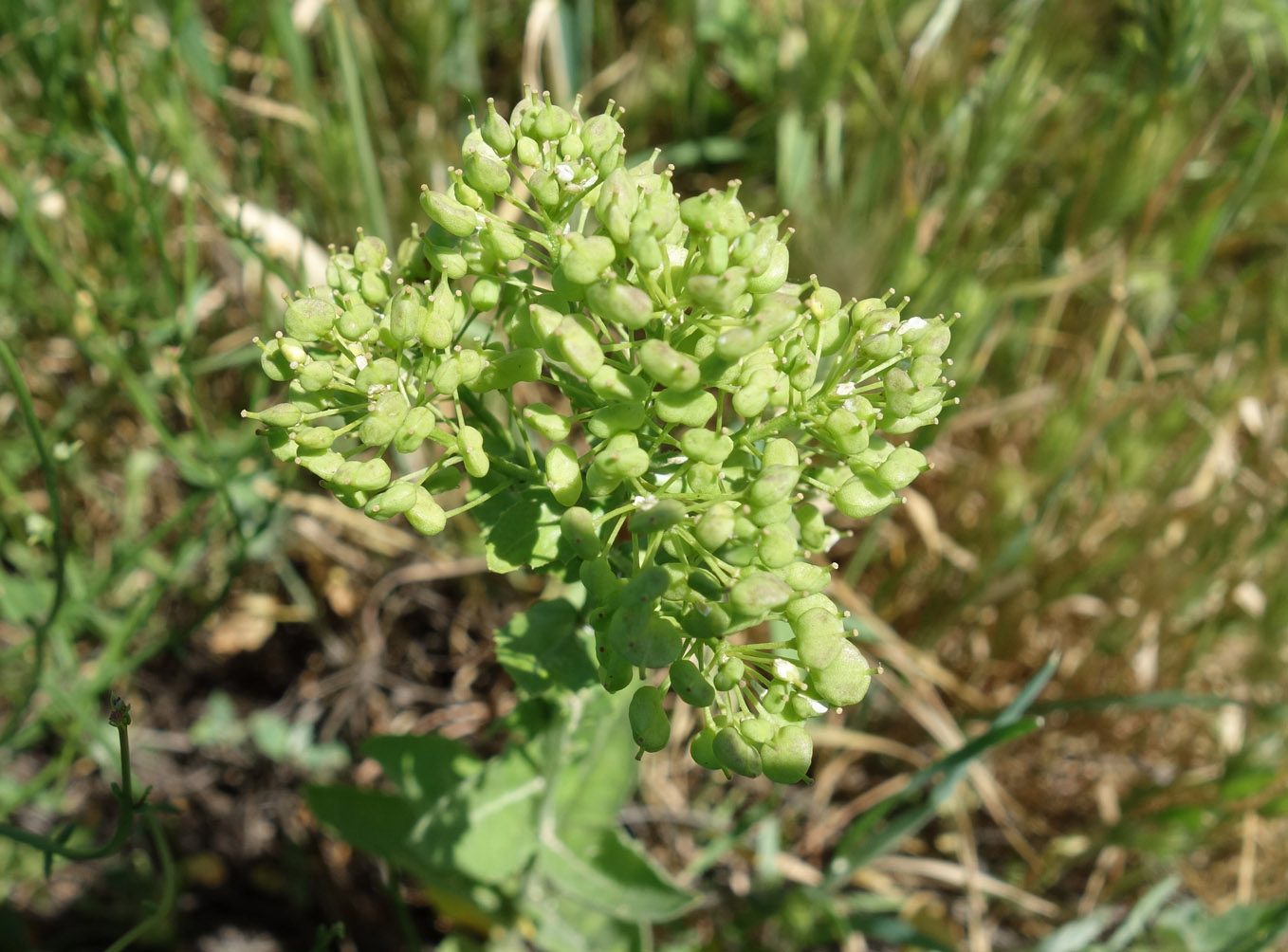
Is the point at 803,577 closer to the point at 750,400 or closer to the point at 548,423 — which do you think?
the point at 750,400

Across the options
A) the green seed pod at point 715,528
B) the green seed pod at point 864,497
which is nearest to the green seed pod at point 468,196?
the green seed pod at point 715,528

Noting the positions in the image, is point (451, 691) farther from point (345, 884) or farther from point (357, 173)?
point (357, 173)

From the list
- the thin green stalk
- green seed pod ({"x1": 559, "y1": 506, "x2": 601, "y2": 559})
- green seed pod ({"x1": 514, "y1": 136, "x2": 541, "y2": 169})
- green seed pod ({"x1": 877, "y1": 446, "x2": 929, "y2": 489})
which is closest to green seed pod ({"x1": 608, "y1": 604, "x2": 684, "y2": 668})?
green seed pod ({"x1": 559, "y1": 506, "x2": 601, "y2": 559})

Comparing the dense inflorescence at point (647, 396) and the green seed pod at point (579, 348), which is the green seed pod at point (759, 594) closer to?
the dense inflorescence at point (647, 396)

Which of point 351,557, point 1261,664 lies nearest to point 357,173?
point 351,557

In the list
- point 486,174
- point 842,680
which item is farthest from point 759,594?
point 486,174

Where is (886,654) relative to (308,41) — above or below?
below

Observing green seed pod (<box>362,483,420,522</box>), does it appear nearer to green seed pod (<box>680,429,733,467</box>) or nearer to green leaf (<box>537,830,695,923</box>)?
green seed pod (<box>680,429,733,467</box>)
